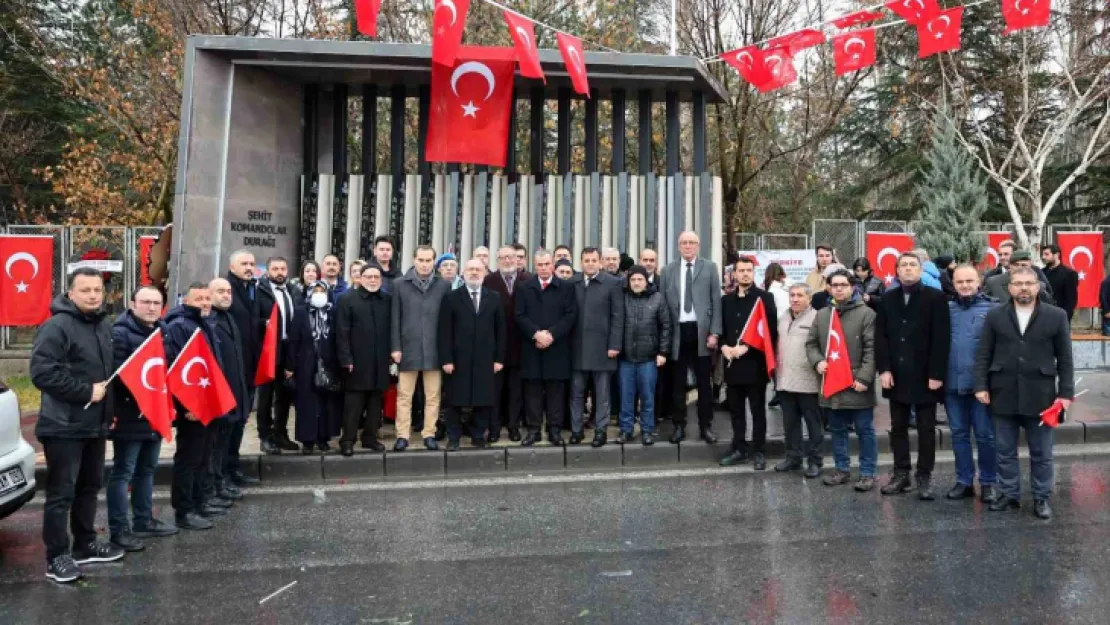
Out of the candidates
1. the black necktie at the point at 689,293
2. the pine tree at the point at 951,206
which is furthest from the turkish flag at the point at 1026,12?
the pine tree at the point at 951,206

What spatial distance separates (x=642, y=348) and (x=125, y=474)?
467 centimetres

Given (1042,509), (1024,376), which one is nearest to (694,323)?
(1024,376)

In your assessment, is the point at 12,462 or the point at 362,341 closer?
the point at 12,462

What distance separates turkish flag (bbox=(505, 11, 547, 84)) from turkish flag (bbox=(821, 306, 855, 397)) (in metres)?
4.21

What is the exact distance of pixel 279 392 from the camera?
8477 mm

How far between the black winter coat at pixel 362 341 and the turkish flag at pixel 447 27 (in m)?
2.64

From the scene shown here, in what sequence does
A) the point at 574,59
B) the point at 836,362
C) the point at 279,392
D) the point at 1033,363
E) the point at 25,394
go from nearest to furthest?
the point at 1033,363 → the point at 836,362 → the point at 279,392 → the point at 574,59 → the point at 25,394

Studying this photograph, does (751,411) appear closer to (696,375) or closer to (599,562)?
(696,375)

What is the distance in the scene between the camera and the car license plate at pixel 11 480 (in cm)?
564

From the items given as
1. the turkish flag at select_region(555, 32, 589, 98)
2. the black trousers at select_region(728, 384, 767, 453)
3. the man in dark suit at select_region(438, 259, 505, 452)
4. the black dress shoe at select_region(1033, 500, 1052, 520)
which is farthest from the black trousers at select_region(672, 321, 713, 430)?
the black dress shoe at select_region(1033, 500, 1052, 520)

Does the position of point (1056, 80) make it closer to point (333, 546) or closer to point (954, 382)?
point (954, 382)

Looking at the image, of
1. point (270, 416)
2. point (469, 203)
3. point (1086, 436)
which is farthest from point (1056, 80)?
point (270, 416)

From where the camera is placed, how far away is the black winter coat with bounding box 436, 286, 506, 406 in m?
8.57

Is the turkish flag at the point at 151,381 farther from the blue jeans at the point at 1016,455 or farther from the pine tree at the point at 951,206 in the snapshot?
the pine tree at the point at 951,206
